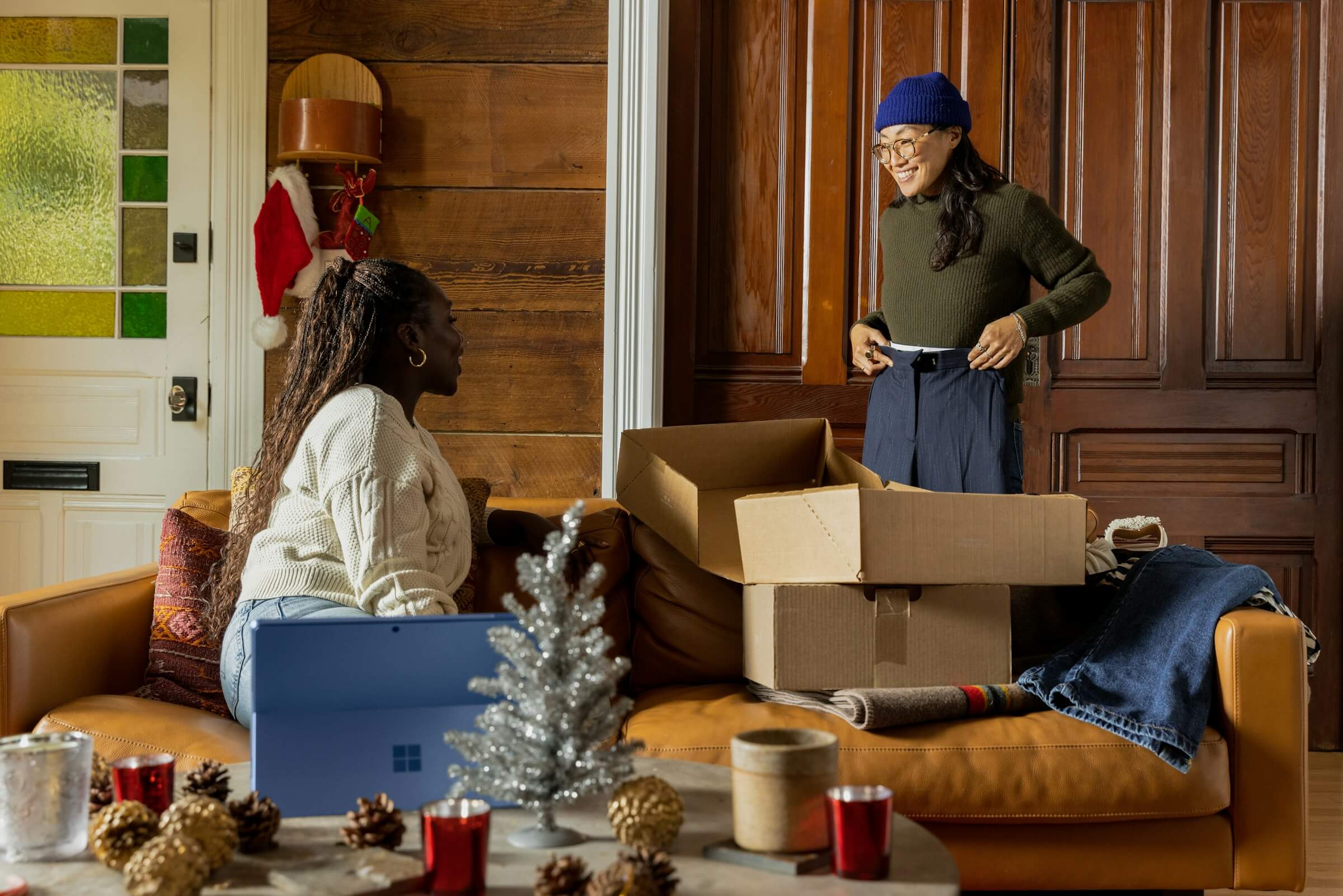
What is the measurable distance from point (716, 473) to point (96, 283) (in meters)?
1.92

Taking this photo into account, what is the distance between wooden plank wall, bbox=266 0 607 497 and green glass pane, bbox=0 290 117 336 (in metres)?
0.47

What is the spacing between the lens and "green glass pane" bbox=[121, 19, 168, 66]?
10.3 feet

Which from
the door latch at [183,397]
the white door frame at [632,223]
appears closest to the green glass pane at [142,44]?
the door latch at [183,397]

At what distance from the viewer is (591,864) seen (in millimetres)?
979

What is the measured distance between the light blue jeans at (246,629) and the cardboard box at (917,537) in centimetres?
65

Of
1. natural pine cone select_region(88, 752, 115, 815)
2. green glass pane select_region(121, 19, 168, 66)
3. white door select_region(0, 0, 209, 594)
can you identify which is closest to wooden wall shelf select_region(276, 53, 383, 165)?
white door select_region(0, 0, 209, 594)

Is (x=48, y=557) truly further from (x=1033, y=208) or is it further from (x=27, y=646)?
(x=1033, y=208)

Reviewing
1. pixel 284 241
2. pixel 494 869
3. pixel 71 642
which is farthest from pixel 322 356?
pixel 284 241

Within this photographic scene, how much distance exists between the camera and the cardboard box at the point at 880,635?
1.84 metres

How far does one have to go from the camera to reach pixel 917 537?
1794 millimetres

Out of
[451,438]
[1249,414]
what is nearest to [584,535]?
[451,438]

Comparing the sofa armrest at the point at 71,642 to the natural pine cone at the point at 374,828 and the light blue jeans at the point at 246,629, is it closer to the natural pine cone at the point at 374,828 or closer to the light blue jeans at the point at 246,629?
the light blue jeans at the point at 246,629

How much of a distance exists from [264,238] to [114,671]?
1392 millimetres

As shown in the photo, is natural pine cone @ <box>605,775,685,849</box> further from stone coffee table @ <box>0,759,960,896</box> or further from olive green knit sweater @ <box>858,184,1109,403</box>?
olive green knit sweater @ <box>858,184,1109,403</box>
